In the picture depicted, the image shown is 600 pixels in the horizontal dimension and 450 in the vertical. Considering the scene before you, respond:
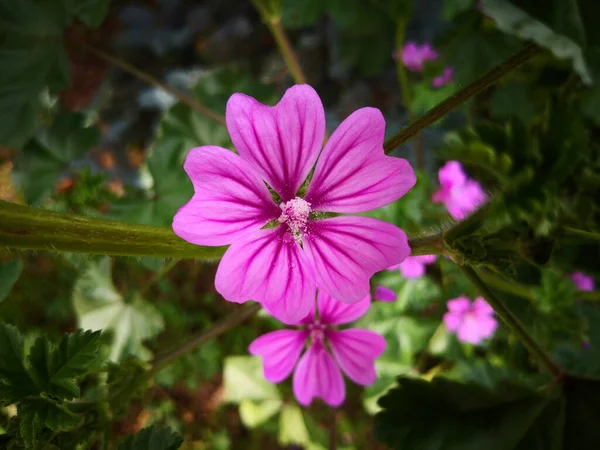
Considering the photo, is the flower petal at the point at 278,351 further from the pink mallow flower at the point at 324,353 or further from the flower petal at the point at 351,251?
the flower petal at the point at 351,251

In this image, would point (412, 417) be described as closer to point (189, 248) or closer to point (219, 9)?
point (189, 248)

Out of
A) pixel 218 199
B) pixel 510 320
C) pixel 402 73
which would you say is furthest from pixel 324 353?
pixel 402 73

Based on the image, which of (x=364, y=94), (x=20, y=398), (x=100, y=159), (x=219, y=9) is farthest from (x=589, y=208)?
(x=100, y=159)

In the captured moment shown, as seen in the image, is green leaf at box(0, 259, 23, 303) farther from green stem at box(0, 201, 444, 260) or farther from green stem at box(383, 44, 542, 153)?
green stem at box(383, 44, 542, 153)

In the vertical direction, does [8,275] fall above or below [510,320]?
above

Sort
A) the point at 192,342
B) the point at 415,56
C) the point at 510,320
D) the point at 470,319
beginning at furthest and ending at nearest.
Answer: the point at 415,56 < the point at 470,319 < the point at 192,342 < the point at 510,320

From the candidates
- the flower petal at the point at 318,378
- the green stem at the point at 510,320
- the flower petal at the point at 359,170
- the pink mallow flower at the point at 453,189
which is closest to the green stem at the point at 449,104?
the flower petal at the point at 359,170

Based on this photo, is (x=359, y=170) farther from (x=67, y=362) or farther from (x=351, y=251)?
(x=67, y=362)
